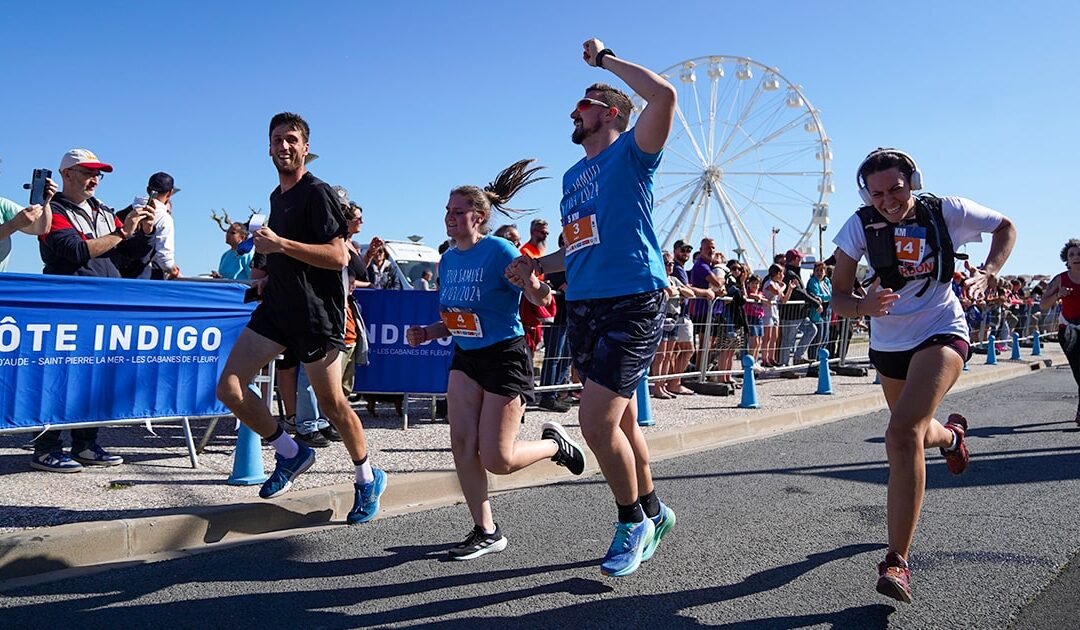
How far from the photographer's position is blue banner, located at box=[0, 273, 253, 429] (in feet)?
16.6

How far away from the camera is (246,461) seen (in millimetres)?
5250

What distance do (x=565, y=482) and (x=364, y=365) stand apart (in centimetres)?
288

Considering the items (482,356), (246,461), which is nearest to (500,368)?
(482,356)

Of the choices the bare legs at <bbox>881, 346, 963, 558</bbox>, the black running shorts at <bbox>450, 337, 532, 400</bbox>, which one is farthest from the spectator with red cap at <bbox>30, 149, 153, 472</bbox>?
the bare legs at <bbox>881, 346, 963, 558</bbox>

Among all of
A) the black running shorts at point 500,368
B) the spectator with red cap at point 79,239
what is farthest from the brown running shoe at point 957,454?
the spectator with red cap at point 79,239

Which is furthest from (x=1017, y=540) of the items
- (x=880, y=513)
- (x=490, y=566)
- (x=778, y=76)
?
(x=778, y=76)

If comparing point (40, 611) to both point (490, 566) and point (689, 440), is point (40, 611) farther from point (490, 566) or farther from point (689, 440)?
point (689, 440)

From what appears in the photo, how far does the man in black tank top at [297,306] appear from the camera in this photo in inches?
171

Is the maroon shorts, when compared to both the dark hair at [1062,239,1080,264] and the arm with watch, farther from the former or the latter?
the dark hair at [1062,239,1080,264]

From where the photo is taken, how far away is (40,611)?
3260mm

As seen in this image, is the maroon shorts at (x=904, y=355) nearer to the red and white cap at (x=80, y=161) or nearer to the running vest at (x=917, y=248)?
the running vest at (x=917, y=248)

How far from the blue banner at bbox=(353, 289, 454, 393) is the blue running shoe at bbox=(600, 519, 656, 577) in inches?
175

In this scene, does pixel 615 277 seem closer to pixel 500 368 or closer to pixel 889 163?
pixel 500 368

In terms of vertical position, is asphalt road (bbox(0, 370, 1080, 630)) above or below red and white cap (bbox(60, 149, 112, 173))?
below
